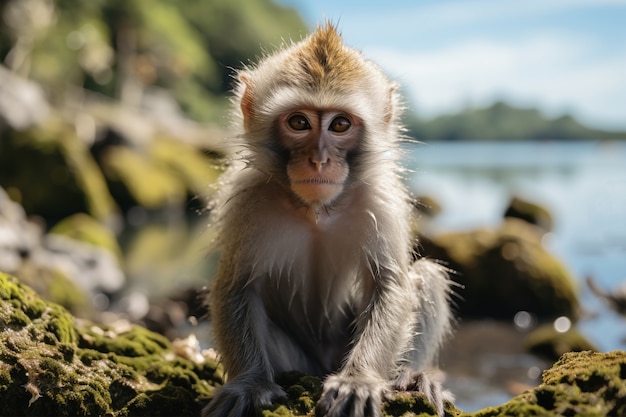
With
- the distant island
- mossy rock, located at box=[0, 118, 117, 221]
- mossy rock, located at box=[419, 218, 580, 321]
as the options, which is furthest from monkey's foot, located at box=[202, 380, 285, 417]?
the distant island

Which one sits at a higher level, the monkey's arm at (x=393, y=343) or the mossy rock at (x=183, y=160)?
the mossy rock at (x=183, y=160)

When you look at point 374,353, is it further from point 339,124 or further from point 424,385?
point 339,124

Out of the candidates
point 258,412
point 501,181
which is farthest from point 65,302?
point 501,181

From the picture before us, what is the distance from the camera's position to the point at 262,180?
4.38 meters

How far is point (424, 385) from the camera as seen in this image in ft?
12.6

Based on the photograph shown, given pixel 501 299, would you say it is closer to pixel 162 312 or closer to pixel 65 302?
pixel 162 312

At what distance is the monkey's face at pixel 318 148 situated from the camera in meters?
3.89

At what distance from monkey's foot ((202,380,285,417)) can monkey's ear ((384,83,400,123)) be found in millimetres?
1771

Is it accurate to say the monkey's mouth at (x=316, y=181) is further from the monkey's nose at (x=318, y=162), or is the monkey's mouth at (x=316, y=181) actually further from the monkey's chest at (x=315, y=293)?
the monkey's chest at (x=315, y=293)

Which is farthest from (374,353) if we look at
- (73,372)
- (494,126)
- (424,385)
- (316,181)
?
(494,126)

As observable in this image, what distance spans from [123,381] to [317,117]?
178cm

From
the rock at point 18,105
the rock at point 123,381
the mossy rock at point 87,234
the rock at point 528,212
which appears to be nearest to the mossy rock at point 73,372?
the rock at point 123,381

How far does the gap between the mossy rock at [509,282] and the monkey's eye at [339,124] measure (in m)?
9.75

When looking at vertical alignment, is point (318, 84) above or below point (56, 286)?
below
